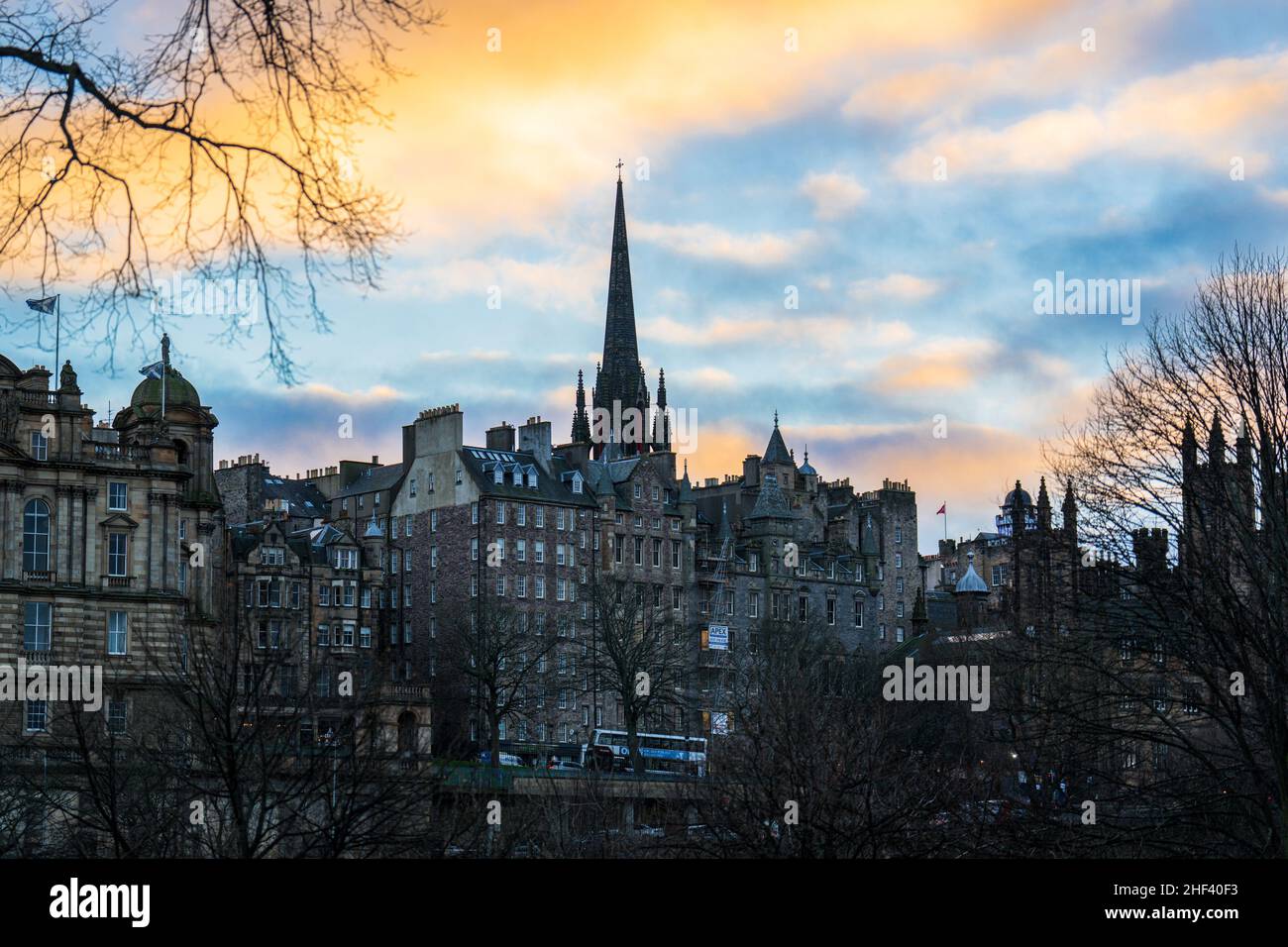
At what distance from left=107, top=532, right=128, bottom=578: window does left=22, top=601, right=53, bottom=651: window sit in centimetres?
438

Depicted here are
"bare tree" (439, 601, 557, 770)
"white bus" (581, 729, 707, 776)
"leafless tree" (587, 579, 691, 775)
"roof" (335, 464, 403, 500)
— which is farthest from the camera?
"roof" (335, 464, 403, 500)

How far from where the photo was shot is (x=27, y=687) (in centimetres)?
8344

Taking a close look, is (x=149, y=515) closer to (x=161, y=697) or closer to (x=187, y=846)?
(x=161, y=697)

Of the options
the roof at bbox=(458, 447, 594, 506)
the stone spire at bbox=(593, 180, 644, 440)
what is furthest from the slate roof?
the stone spire at bbox=(593, 180, 644, 440)

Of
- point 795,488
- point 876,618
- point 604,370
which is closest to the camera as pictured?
point 876,618

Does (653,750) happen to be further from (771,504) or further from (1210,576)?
(1210,576)

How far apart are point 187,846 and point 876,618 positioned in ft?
350

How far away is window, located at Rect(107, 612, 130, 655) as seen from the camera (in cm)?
9338

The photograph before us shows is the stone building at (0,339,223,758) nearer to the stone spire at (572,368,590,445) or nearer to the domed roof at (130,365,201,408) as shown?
the domed roof at (130,365,201,408)

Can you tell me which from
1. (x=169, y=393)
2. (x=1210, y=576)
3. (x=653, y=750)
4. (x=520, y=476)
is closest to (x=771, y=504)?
(x=520, y=476)

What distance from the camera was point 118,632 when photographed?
94.1m

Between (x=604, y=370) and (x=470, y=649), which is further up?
(x=604, y=370)

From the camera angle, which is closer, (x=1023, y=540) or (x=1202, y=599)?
(x=1202, y=599)
